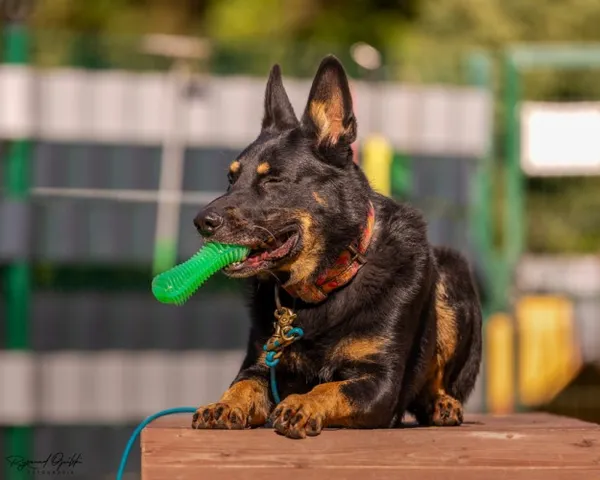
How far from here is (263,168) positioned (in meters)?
4.28

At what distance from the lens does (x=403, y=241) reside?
14.9 feet

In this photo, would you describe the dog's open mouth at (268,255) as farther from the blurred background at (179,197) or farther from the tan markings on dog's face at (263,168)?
the blurred background at (179,197)

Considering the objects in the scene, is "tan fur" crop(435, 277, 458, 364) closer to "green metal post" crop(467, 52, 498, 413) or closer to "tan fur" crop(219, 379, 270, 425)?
"tan fur" crop(219, 379, 270, 425)

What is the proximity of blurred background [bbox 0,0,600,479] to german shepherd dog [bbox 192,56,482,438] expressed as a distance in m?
2.55

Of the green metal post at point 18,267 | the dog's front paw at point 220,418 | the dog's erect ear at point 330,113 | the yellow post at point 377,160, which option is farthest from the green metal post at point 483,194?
the dog's front paw at point 220,418

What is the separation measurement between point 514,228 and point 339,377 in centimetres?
484

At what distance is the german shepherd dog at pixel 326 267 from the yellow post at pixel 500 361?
155 inches

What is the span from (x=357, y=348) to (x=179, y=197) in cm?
391

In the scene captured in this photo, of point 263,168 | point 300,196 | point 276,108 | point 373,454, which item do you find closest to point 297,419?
point 373,454

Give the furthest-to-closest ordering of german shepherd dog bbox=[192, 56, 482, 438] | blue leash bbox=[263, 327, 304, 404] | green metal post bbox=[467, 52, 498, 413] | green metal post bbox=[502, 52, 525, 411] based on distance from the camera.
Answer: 1. green metal post bbox=[502, 52, 525, 411]
2. green metal post bbox=[467, 52, 498, 413]
3. blue leash bbox=[263, 327, 304, 404]
4. german shepherd dog bbox=[192, 56, 482, 438]

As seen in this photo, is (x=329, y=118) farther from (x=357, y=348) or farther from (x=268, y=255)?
(x=357, y=348)

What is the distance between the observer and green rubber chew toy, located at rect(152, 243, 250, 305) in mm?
4098
